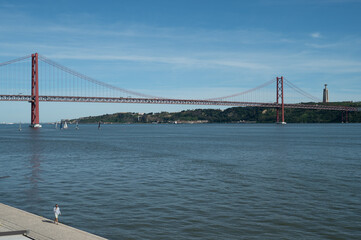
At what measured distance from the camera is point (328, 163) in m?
28.8

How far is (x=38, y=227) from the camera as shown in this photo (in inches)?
426

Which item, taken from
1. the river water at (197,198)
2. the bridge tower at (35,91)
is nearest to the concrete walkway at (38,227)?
the river water at (197,198)

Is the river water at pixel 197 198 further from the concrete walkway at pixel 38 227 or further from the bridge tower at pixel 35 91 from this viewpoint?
the bridge tower at pixel 35 91

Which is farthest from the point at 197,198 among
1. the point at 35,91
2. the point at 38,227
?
the point at 35,91

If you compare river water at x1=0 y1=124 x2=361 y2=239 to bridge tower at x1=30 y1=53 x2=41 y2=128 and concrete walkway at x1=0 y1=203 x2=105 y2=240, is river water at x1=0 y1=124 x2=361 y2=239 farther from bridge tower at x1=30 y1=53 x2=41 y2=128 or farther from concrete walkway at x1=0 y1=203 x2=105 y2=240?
bridge tower at x1=30 y1=53 x2=41 y2=128

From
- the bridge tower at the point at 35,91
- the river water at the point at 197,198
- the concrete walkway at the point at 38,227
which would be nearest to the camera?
the concrete walkway at the point at 38,227

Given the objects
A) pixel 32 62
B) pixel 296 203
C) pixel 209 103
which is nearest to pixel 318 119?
pixel 209 103

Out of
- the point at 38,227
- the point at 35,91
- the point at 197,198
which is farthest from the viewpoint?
the point at 35,91

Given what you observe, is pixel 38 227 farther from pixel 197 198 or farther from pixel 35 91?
pixel 35 91

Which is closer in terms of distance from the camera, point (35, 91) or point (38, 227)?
point (38, 227)

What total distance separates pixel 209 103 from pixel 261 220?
354 ft

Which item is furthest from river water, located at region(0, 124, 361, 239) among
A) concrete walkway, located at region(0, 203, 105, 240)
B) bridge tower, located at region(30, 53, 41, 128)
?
bridge tower, located at region(30, 53, 41, 128)

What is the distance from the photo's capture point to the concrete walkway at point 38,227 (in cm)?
991

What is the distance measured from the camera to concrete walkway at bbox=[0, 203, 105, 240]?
9.91 metres
